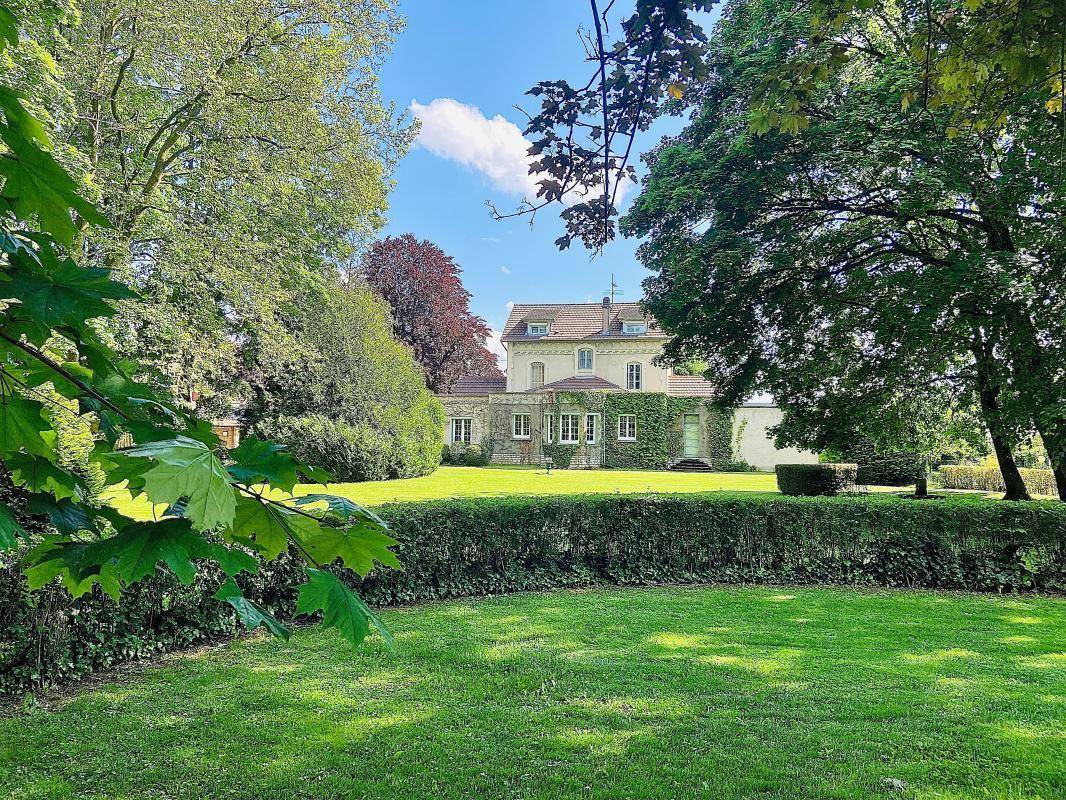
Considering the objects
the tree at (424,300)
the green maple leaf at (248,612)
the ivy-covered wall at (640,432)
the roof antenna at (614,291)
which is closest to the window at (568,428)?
the ivy-covered wall at (640,432)

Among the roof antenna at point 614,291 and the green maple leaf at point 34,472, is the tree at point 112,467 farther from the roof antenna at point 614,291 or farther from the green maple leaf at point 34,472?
the roof antenna at point 614,291

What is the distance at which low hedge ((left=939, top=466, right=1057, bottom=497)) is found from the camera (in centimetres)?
1886

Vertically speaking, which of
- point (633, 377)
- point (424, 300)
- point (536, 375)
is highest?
point (424, 300)

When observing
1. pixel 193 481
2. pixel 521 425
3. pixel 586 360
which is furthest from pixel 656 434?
pixel 193 481

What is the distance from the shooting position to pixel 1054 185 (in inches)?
280

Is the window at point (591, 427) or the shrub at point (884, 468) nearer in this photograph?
the shrub at point (884, 468)

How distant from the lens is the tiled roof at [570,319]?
31.7m

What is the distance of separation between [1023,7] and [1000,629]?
5.96 m

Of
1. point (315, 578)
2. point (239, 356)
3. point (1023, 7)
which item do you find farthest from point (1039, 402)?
point (239, 356)

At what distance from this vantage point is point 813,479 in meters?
16.3

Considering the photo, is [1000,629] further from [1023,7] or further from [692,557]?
[1023,7]

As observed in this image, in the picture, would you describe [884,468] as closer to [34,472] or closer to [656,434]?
[656,434]

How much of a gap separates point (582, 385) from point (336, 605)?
95.3 feet

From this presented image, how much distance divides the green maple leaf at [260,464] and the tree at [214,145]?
34.5ft
